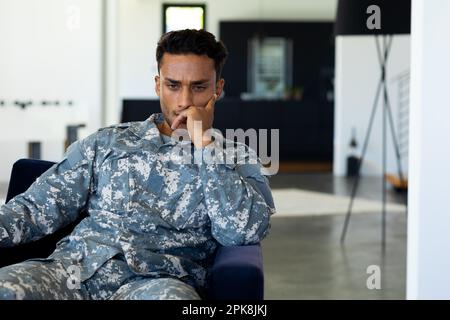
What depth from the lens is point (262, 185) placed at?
99.3 inches

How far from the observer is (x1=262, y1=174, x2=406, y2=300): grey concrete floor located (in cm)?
435

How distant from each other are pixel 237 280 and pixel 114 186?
510 mm

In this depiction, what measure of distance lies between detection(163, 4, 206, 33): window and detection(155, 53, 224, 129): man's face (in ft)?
37.4

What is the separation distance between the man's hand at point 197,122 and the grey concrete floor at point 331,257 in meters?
1.94

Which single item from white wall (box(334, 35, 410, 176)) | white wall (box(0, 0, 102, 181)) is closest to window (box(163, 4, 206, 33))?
white wall (box(334, 35, 410, 176))

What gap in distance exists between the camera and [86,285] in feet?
7.49

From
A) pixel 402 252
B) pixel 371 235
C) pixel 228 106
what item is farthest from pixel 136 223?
pixel 228 106

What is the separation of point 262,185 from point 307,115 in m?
9.85

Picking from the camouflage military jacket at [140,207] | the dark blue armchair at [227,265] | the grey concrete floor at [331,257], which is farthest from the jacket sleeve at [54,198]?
the grey concrete floor at [331,257]

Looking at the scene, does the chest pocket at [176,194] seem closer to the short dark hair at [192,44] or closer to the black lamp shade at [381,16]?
the short dark hair at [192,44]

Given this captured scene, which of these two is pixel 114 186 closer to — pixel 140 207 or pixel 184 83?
pixel 140 207

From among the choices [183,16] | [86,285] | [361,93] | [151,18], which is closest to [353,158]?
[361,93]
